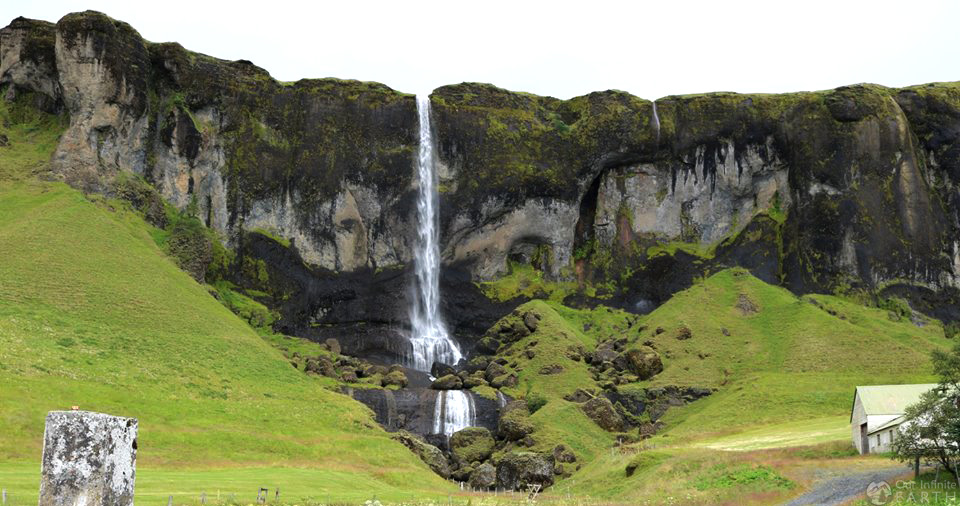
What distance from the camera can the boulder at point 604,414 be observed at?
7631cm

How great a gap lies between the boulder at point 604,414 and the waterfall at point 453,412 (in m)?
10.5

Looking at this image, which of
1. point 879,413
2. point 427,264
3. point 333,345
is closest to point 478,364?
point 333,345

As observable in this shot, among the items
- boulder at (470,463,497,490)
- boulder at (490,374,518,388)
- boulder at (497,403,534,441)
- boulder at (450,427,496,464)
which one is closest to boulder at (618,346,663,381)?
boulder at (490,374,518,388)

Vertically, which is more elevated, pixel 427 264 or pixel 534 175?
pixel 534 175

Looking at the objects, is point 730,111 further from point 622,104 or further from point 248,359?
point 248,359

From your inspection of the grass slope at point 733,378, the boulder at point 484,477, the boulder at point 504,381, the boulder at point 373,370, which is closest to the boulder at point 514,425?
the grass slope at point 733,378

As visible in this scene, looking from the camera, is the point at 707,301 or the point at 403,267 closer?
the point at 707,301

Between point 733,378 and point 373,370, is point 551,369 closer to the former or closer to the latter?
point 733,378

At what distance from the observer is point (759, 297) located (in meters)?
100

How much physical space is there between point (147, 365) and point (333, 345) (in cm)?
3163

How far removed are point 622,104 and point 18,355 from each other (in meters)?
79.0

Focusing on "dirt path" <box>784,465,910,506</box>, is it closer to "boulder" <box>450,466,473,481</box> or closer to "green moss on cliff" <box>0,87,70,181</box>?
→ "boulder" <box>450,466,473,481</box>

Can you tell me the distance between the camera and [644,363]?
8694 centimetres

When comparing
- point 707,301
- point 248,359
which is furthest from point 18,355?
point 707,301
